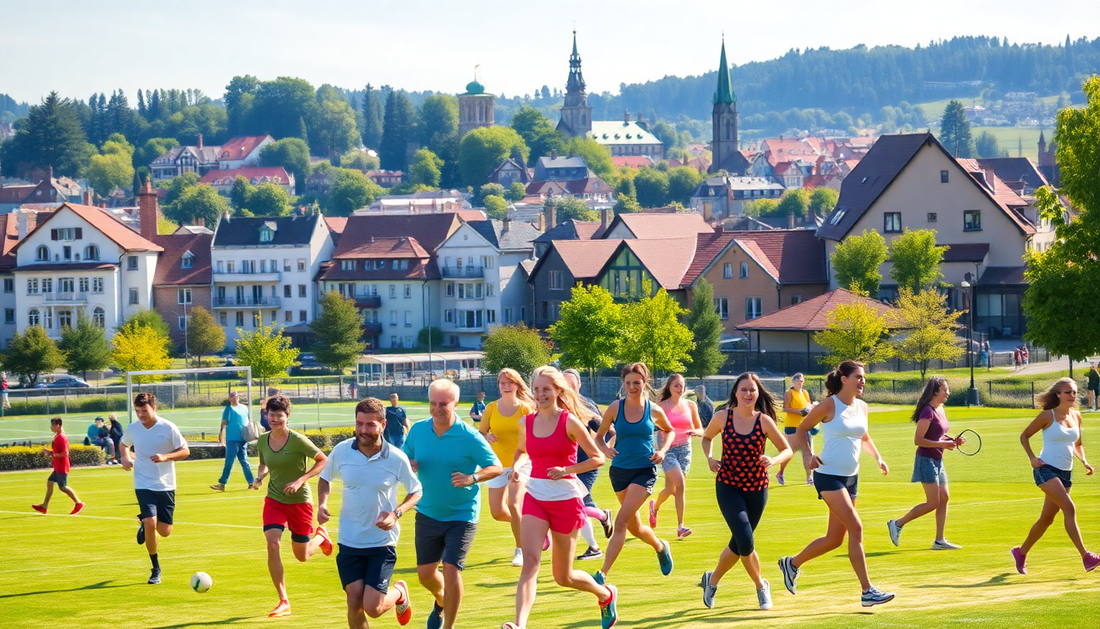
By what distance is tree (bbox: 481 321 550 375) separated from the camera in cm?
6762

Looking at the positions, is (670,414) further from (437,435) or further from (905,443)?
(905,443)

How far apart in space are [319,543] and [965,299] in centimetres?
6960

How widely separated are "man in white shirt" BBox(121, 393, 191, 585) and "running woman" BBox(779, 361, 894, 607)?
22.6ft

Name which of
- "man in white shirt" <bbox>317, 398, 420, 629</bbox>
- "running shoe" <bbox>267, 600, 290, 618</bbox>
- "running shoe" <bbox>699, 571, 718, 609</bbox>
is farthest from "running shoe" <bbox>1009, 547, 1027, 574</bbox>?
"running shoe" <bbox>267, 600, 290, 618</bbox>

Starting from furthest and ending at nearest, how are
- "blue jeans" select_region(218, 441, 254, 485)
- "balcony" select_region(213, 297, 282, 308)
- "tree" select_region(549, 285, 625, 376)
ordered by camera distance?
"balcony" select_region(213, 297, 282, 308) → "tree" select_region(549, 285, 625, 376) → "blue jeans" select_region(218, 441, 254, 485)

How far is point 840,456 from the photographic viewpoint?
41.4 ft

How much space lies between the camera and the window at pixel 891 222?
269ft

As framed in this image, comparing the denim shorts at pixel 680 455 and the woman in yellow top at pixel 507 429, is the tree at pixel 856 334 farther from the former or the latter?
the woman in yellow top at pixel 507 429

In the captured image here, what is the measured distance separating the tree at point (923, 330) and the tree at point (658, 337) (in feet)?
32.0

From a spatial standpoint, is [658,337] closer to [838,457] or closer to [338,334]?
[338,334]

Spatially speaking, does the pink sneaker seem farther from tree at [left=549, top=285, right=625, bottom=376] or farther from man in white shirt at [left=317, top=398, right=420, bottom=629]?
tree at [left=549, top=285, right=625, bottom=376]

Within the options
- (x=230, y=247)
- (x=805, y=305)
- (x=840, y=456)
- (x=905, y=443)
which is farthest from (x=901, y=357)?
(x=230, y=247)

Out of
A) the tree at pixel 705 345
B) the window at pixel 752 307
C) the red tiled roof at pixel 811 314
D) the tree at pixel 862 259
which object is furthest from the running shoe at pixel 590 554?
the window at pixel 752 307

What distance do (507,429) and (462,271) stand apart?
88663 mm
